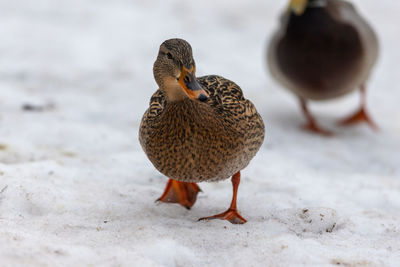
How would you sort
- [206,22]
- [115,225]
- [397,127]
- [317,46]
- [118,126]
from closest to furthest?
1. [115,225]
2. [118,126]
3. [317,46]
4. [397,127]
5. [206,22]

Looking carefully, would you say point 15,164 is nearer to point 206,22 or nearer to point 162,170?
point 162,170

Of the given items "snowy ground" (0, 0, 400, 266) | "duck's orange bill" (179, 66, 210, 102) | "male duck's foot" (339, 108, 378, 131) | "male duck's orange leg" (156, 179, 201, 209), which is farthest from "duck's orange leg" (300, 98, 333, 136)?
"duck's orange bill" (179, 66, 210, 102)

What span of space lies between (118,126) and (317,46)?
2.02 m

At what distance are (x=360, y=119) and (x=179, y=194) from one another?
3.09 metres

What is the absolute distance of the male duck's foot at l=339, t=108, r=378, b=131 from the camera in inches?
221

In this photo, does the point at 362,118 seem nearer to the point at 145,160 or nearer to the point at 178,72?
the point at 145,160

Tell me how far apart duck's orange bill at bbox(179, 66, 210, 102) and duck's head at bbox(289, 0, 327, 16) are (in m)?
3.21

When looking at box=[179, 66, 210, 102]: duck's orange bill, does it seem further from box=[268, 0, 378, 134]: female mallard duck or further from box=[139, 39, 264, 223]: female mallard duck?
box=[268, 0, 378, 134]: female mallard duck

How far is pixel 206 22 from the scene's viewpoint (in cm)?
774

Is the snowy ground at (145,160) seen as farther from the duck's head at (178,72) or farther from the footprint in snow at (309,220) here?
the duck's head at (178,72)

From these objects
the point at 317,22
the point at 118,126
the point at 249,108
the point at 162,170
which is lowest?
the point at 118,126

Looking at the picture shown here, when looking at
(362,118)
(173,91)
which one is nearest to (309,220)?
(173,91)

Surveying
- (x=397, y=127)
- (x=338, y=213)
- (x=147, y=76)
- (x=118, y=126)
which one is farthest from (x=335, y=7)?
(x=338, y=213)

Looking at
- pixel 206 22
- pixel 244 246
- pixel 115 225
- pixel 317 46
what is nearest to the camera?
pixel 244 246
